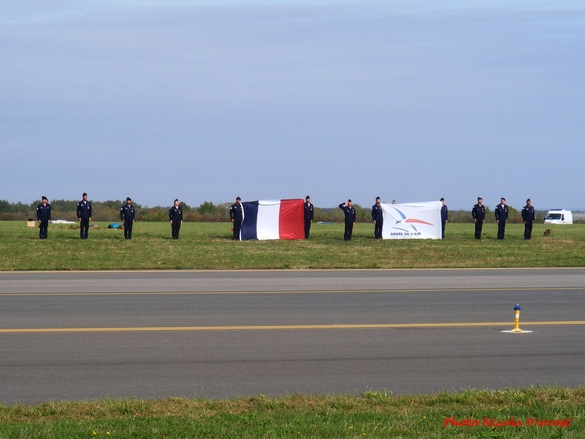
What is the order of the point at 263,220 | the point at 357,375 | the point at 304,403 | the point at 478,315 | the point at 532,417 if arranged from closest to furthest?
1. the point at 532,417
2. the point at 304,403
3. the point at 357,375
4. the point at 478,315
5. the point at 263,220

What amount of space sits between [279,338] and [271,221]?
2240 centimetres

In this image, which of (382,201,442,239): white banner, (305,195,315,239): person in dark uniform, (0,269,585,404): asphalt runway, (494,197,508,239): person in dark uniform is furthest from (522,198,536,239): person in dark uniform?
(0,269,585,404): asphalt runway

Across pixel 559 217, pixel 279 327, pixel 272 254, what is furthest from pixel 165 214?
pixel 279 327

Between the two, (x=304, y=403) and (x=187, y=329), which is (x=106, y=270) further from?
(x=304, y=403)

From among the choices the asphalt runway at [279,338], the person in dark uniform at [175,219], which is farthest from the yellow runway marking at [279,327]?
the person in dark uniform at [175,219]

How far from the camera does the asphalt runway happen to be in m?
8.02

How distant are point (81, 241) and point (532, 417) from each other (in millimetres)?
25243

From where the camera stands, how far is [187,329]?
1122cm

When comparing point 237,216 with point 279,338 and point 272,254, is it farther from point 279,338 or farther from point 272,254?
point 279,338

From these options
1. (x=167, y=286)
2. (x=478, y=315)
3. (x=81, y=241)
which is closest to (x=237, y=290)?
(x=167, y=286)

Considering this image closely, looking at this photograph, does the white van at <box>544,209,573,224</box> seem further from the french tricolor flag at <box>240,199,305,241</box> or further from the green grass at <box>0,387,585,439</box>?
the green grass at <box>0,387,585,439</box>

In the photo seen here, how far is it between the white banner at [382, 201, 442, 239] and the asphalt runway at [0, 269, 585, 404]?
15.8 meters

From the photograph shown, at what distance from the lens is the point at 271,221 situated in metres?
32.8

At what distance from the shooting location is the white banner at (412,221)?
33844 millimetres
